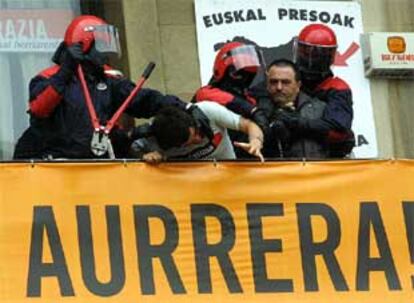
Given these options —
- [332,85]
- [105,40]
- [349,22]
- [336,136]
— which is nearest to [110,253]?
[105,40]

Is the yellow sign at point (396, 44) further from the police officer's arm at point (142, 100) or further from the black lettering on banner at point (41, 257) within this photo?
the black lettering on banner at point (41, 257)

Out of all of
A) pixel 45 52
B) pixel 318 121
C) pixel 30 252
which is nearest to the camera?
pixel 30 252

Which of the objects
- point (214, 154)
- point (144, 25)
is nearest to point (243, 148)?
point (214, 154)

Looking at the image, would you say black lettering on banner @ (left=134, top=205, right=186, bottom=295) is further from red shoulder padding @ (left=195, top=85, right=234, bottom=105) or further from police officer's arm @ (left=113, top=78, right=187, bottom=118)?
red shoulder padding @ (left=195, top=85, right=234, bottom=105)

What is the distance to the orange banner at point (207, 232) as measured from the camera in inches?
364

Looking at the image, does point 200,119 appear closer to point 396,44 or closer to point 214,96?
point 214,96

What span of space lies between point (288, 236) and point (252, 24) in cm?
325

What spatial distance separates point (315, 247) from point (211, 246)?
63cm

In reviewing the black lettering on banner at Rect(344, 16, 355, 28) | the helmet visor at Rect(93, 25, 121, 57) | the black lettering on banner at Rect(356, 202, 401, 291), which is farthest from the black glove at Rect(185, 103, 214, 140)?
the black lettering on banner at Rect(344, 16, 355, 28)

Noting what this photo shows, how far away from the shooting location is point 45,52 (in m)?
12.2

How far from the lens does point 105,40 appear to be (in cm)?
982

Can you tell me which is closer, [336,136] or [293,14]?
[336,136]

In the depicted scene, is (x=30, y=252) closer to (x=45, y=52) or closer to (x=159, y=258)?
(x=159, y=258)

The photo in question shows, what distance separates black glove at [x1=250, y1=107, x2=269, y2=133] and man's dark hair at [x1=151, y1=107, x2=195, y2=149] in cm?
53
